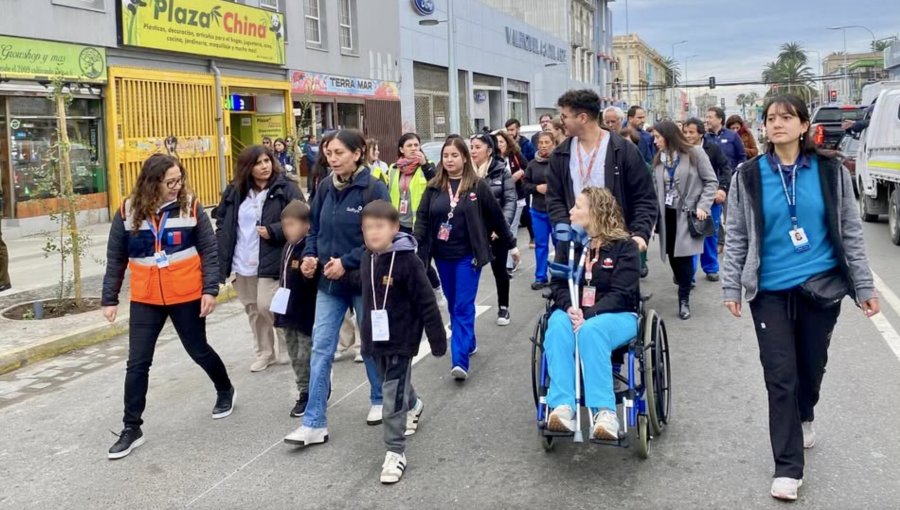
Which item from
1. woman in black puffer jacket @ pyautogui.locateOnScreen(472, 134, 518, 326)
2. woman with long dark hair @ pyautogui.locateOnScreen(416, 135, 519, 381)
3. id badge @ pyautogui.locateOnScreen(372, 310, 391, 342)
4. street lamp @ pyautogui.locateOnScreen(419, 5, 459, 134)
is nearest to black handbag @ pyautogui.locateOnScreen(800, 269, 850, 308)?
id badge @ pyautogui.locateOnScreen(372, 310, 391, 342)

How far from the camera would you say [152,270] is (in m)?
5.11

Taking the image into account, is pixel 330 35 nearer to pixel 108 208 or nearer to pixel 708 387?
pixel 108 208

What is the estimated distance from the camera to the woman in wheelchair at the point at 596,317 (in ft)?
14.1

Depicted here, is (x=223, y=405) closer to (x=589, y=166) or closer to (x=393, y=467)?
(x=393, y=467)

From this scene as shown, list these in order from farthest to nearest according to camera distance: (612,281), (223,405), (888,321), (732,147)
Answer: (732,147) < (888,321) < (223,405) < (612,281)

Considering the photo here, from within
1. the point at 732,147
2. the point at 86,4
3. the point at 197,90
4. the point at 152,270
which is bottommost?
the point at 152,270

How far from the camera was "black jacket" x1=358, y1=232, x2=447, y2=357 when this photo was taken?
4621 millimetres

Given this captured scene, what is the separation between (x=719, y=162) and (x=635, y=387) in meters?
5.76

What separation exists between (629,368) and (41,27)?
14131 mm

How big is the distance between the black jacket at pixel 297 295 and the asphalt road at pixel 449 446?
0.64 meters

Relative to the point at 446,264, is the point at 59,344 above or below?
below

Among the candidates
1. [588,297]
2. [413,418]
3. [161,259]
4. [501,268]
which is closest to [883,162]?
[501,268]

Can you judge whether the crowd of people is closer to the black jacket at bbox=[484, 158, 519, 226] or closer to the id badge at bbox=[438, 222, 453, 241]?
the id badge at bbox=[438, 222, 453, 241]

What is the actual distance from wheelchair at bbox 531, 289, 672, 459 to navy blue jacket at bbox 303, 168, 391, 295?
118 cm
